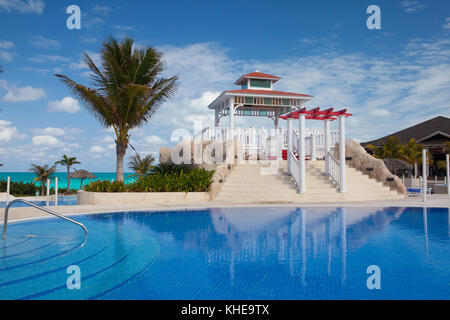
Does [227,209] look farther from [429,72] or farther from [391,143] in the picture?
[391,143]

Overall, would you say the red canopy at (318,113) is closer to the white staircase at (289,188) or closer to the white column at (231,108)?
the white staircase at (289,188)

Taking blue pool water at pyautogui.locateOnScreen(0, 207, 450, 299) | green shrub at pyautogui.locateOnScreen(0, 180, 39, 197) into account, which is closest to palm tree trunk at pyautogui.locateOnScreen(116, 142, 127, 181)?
blue pool water at pyautogui.locateOnScreen(0, 207, 450, 299)

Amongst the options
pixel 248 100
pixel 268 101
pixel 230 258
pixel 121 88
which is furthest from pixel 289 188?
pixel 230 258

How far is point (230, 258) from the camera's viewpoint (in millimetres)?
5480

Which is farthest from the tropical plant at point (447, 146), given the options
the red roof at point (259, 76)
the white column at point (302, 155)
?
the white column at point (302, 155)

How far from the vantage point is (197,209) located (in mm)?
12234

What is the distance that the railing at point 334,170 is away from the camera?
15398 mm

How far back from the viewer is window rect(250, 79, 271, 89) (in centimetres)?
2227

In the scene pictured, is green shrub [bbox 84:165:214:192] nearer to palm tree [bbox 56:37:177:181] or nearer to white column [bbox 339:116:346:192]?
palm tree [bbox 56:37:177:181]

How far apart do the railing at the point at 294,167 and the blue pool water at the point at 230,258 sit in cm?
516

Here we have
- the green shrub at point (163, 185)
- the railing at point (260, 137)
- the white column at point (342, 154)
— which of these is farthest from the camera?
the railing at point (260, 137)

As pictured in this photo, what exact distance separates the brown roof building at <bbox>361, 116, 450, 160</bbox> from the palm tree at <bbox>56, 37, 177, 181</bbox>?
24.1 m

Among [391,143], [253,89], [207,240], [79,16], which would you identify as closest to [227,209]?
[207,240]
